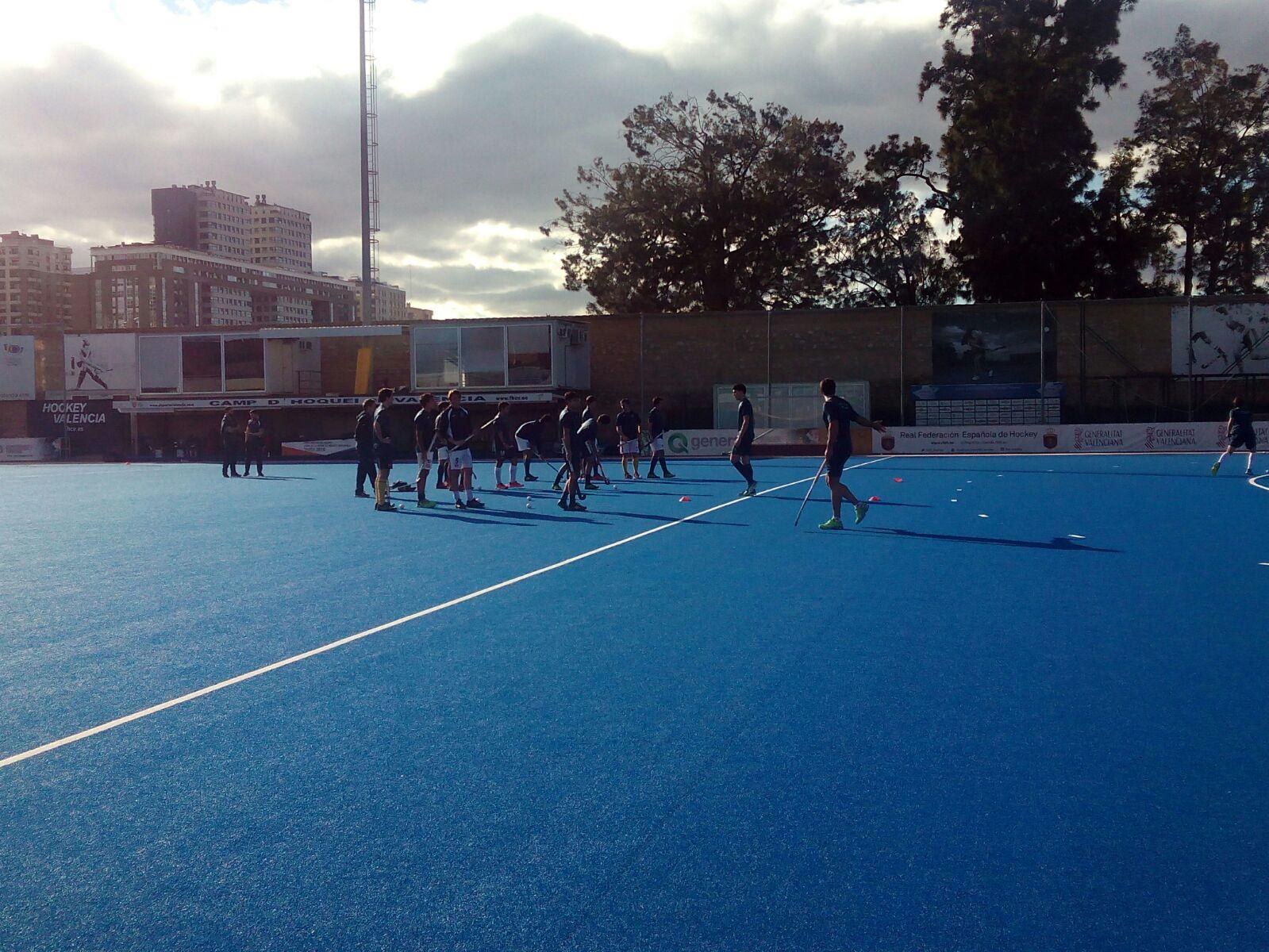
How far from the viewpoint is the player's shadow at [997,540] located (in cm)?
1328

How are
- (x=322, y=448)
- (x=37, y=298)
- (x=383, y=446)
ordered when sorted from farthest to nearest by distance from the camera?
(x=37, y=298) → (x=322, y=448) → (x=383, y=446)

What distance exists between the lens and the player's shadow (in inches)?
523

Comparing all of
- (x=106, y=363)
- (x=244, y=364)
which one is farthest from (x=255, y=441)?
(x=106, y=363)

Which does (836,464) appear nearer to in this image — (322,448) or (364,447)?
(364,447)

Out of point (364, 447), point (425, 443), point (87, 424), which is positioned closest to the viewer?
point (425, 443)

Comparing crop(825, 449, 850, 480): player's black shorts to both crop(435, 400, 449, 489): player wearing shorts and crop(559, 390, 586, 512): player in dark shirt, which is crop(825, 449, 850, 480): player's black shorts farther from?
crop(435, 400, 449, 489): player wearing shorts

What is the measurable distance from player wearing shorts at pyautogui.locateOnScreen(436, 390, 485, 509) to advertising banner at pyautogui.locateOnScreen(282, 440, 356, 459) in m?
25.0

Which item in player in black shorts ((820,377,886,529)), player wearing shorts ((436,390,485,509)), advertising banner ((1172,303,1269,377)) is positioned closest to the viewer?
player in black shorts ((820,377,886,529))

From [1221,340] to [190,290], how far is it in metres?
154

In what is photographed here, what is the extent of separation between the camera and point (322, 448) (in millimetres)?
45812

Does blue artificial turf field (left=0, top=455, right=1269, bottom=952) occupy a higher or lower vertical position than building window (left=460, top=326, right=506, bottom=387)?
lower

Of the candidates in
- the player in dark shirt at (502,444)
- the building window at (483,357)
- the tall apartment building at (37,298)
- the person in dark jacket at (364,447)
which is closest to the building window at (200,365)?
the building window at (483,357)

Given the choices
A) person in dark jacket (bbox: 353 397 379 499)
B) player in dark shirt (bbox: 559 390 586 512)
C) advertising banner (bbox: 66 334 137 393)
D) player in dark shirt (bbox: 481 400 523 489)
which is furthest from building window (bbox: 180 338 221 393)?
player in dark shirt (bbox: 559 390 586 512)

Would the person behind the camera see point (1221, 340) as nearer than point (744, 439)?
No
